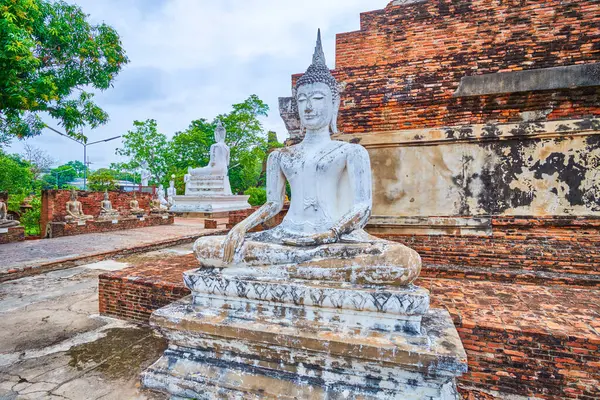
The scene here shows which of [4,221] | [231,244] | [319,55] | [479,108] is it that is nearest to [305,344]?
[231,244]

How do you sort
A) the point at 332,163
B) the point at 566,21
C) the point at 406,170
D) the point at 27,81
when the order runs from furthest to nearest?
the point at 27,81
the point at 406,170
the point at 566,21
the point at 332,163

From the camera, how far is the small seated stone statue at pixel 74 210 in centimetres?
1208

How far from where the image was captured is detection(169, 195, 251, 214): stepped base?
16828 millimetres

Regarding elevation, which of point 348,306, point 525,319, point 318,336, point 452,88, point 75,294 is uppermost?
point 452,88

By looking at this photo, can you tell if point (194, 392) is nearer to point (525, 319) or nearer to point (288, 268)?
point (288, 268)

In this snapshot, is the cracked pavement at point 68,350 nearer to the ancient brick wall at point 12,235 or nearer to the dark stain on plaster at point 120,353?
the dark stain on plaster at point 120,353

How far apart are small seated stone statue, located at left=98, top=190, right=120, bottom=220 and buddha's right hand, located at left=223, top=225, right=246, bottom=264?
13.1 meters

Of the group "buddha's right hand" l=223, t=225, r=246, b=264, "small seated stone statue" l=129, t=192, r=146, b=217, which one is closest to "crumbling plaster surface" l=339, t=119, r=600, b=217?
"buddha's right hand" l=223, t=225, r=246, b=264

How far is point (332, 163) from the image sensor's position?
267 cm

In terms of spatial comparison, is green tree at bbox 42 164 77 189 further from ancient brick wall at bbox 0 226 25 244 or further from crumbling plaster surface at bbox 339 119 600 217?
crumbling plaster surface at bbox 339 119 600 217

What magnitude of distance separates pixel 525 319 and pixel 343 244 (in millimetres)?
1748

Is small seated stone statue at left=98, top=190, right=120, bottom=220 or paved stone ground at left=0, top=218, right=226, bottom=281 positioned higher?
small seated stone statue at left=98, top=190, right=120, bottom=220

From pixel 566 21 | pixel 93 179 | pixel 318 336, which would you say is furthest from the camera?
pixel 93 179

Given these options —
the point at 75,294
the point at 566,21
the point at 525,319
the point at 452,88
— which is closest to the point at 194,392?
the point at 525,319
